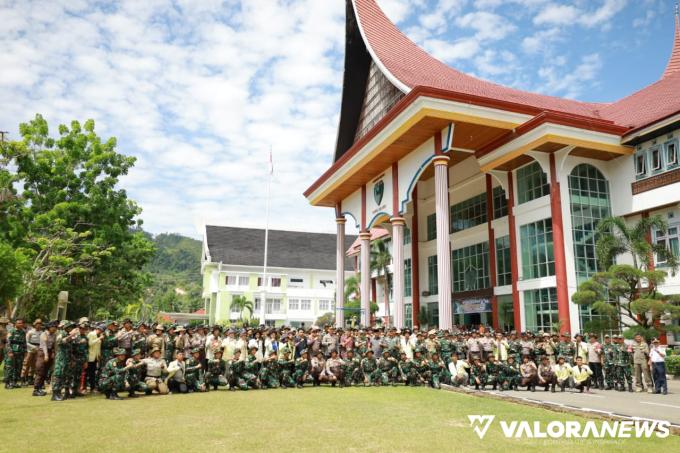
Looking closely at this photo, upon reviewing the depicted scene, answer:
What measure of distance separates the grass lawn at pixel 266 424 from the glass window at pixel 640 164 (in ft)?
39.2

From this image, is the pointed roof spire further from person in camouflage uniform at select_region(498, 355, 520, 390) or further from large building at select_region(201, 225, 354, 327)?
large building at select_region(201, 225, 354, 327)

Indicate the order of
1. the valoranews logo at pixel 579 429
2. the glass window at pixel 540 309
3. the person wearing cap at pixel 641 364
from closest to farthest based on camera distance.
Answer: the valoranews logo at pixel 579 429 → the person wearing cap at pixel 641 364 → the glass window at pixel 540 309

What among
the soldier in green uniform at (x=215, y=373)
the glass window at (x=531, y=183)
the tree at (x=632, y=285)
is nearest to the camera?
the soldier in green uniform at (x=215, y=373)

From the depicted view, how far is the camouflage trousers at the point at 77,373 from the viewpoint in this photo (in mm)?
10305

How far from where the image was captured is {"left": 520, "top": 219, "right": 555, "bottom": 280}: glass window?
18.7 metres

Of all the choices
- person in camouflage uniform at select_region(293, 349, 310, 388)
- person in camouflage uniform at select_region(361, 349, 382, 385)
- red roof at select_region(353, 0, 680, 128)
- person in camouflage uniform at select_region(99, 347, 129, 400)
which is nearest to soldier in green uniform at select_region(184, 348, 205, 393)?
person in camouflage uniform at select_region(99, 347, 129, 400)

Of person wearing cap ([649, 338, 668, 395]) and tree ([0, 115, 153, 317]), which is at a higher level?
tree ([0, 115, 153, 317])

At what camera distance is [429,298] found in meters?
27.2

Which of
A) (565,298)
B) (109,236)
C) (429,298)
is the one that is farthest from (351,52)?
(565,298)

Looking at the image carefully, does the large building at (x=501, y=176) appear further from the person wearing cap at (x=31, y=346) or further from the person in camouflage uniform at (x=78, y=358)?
the person wearing cap at (x=31, y=346)

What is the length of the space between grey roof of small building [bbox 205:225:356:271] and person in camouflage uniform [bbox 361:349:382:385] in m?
34.7

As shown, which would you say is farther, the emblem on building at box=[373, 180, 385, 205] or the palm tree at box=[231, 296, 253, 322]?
the palm tree at box=[231, 296, 253, 322]

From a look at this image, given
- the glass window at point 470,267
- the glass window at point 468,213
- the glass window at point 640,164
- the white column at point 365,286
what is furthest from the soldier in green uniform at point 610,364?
the white column at point 365,286

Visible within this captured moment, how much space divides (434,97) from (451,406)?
1133cm
